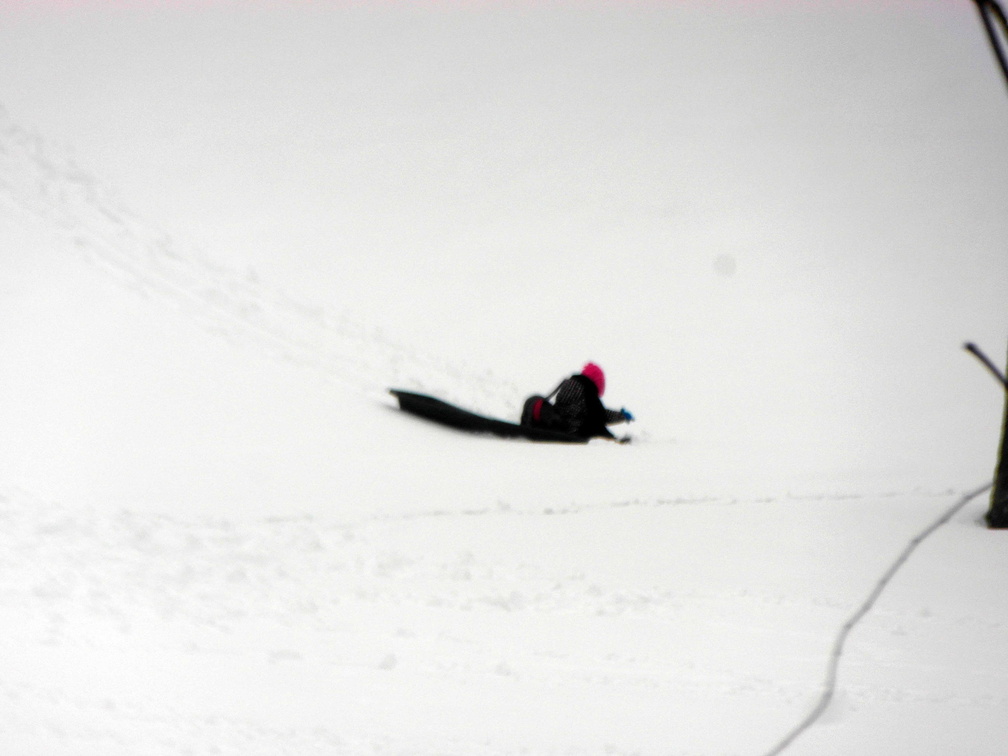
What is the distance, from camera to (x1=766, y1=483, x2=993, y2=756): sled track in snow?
6.25 feet

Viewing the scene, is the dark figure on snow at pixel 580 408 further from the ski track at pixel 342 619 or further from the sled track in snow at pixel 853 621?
the sled track in snow at pixel 853 621

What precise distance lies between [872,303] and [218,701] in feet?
43.1

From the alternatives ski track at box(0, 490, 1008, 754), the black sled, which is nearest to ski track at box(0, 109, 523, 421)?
the black sled

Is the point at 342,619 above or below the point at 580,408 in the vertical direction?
below

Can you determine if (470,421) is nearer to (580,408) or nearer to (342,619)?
(580,408)

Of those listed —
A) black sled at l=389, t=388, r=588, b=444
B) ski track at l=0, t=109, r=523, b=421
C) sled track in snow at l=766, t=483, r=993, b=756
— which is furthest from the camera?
ski track at l=0, t=109, r=523, b=421

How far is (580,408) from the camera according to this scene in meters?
5.39

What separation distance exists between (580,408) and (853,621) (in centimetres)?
294

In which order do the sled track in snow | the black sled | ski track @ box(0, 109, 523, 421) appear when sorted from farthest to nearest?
ski track @ box(0, 109, 523, 421) → the black sled → the sled track in snow

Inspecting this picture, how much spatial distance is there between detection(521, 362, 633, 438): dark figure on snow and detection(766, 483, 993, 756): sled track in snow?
2026 millimetres

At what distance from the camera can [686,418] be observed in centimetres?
842

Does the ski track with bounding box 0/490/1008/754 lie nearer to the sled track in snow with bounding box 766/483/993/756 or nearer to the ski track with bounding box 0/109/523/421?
the sled track in snow with bounding box 766/483/993/756

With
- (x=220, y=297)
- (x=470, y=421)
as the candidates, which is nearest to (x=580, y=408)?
(x=470, y=421)

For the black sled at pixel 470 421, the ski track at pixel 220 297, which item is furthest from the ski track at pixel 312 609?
the ski track at pixel 220 297
